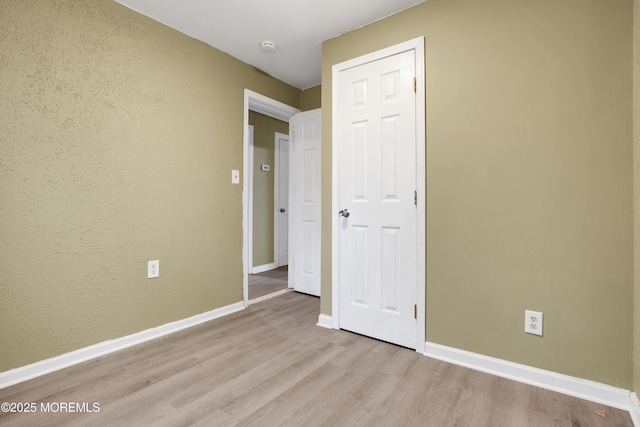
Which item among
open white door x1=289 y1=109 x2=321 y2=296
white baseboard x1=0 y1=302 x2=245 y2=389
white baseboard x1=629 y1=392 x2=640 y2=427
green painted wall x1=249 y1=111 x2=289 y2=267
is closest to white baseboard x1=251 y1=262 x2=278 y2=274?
green painted wall x1=249 y1=111 x2=289 y2=267

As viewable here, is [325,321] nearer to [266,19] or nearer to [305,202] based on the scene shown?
[305,202]

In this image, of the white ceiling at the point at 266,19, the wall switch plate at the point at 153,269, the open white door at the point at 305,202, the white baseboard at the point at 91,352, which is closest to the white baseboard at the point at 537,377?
the open white door at the point at 305,202

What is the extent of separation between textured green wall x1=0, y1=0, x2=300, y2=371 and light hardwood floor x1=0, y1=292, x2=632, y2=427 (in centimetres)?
36

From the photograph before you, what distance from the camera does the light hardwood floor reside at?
54.7 inches

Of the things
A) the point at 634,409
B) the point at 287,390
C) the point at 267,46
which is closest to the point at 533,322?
the point at 634,409

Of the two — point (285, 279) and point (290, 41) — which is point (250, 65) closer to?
point (290, 41)

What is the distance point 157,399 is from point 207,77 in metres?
2.41

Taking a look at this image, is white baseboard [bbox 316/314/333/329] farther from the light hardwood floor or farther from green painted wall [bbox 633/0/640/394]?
green painted wall [bbox 633/0/640/394]

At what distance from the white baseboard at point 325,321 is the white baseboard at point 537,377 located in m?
0.77

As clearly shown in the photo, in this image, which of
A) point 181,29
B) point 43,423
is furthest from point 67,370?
point 181,29

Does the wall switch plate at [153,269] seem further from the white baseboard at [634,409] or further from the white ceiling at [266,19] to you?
the white baseboard at [634,409]

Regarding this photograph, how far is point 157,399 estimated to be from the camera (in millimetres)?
1533

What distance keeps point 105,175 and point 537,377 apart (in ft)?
9.55

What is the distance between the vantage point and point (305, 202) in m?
3.44
